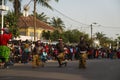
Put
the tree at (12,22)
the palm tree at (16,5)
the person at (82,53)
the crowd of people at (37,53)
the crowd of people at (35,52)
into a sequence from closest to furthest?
the crowd of people at (37,53) → the person at (82,53) → the crowd of people at (35,52) → the tree at (12,22) → the palm tree at (16,5)

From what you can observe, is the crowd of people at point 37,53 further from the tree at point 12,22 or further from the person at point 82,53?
the tree at point 12,22

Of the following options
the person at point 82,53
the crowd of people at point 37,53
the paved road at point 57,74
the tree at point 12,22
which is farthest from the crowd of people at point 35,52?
the paved road at point 57,74

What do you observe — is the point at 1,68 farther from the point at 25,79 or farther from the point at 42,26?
the point at 42,26

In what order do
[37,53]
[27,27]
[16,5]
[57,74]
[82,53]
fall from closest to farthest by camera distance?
[57,74], [82,53], [37,53], [16,5], [27,27]

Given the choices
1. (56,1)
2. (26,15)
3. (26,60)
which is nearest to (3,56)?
(26,60)

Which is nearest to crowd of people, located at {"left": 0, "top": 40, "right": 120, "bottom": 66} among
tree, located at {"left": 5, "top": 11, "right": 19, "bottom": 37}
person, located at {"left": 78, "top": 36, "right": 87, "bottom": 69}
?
person, located at {"left": 78, "top": 36, "right": 87, "bottom": 69}

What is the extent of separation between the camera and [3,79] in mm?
13078

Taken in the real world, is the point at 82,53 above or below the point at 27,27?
below

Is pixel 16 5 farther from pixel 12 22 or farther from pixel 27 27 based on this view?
pixel 27 27

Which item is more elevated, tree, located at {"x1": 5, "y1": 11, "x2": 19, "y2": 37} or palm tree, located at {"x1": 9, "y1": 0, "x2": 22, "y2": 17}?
palm tree, located at {"x1": 9, "y1": 0, "x2": 22, "y2": 17}

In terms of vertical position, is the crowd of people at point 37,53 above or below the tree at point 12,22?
below

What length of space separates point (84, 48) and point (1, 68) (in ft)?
15.3

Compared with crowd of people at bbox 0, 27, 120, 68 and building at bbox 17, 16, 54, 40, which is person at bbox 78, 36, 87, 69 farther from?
building at bbox 17, 16, 54, 40

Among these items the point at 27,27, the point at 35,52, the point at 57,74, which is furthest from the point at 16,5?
the point at 27,27
